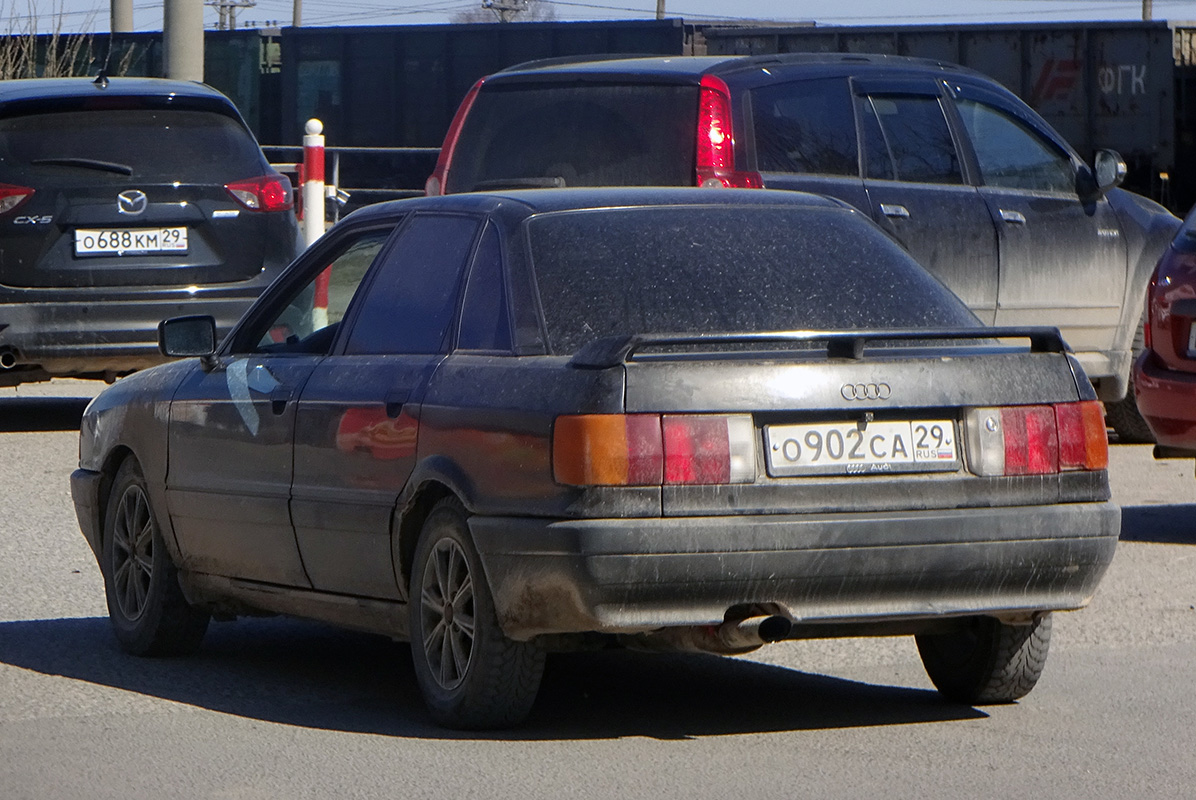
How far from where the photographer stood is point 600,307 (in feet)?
18.1

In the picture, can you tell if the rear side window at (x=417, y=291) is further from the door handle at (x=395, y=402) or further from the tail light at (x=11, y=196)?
the tail light at (x=11, y=196)

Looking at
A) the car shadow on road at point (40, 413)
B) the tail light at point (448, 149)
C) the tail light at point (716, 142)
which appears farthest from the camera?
the car shadow on road at point (40, 413)

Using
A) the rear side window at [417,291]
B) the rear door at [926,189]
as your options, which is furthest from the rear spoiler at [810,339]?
the rear door at [926,189]

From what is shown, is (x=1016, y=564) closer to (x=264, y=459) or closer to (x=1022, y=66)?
(x=264, y=459)

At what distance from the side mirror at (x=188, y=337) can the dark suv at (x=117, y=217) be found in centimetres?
513

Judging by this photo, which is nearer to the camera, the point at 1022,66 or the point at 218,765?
the point at 218,765

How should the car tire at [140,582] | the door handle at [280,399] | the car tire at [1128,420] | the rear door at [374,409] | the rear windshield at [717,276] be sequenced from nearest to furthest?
the rear windshield at [717,276] < the rear door at [374,409] < the door handle at [280,399] < the car tire at [140,582] < the car tire at [1128,420]

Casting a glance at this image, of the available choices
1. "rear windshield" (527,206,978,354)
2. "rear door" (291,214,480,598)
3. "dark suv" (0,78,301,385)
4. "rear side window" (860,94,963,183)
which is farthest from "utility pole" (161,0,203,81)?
"rear windshield" (527,206,978,354)

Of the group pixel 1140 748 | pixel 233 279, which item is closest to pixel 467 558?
pixel 1140 748

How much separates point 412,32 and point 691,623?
28.7 m

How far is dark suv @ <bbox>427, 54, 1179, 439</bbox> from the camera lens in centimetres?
990

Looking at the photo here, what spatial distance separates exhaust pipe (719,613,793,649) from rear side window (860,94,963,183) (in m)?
5.64

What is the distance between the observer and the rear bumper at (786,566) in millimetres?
4965

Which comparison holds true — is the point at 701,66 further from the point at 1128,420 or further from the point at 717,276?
the point at 717,276
